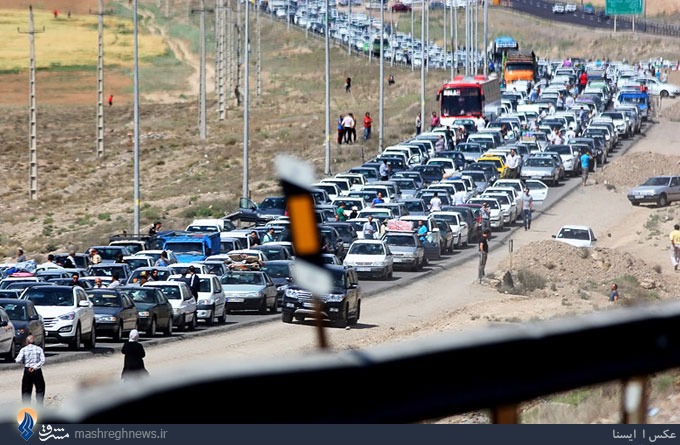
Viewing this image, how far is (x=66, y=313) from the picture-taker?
90.7 ft

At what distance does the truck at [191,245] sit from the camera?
134 ft

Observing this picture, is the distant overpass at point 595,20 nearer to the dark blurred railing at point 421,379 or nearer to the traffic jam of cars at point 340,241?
the traffic jam of cars at point 340,241

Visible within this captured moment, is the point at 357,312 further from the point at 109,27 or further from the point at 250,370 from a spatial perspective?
the point at 109,27

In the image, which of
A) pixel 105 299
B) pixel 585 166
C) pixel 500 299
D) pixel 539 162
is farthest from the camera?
pixel 585 166

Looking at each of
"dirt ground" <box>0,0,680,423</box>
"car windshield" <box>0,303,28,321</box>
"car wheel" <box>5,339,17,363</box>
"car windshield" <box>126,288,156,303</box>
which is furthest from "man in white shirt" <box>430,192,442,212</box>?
"car wheel" <box>5,339,17,363</box>

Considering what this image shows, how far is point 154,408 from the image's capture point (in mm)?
2891

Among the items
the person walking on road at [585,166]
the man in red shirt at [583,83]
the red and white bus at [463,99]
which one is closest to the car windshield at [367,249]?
the person walking on road at [585,166]

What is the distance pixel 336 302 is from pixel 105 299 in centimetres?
544

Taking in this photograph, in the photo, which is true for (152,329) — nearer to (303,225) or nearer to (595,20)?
(303,225)

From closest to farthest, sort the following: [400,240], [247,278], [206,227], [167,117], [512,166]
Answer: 1. [247,278]
2. [400,240]
3. [206,227]
4. [512,166]
5. [167,117]

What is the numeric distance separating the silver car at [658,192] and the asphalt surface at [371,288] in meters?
3.13

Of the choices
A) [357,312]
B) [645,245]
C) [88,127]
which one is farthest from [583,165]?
A: [88,127]

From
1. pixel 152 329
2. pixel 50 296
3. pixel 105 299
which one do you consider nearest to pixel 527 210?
pixel 152 329

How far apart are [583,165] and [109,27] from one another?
393 feet
